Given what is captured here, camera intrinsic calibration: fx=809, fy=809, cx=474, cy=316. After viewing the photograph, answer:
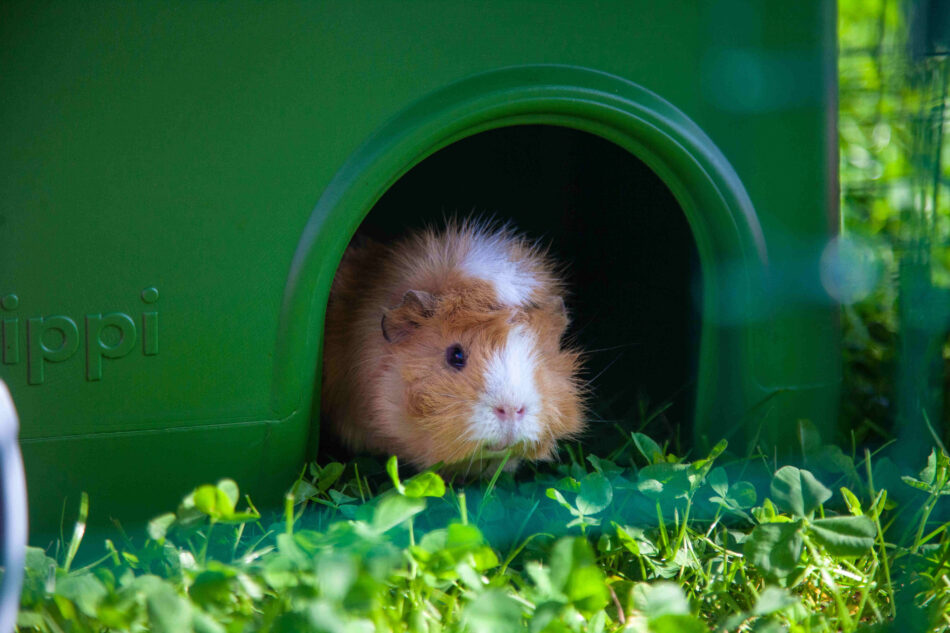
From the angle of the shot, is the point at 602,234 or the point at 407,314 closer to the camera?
the point at 407,314

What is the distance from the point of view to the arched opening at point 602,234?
207cm

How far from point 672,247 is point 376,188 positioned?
88cm

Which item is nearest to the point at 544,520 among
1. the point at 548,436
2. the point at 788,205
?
the point at 548,436

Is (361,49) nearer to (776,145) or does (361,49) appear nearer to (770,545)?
(776,145)

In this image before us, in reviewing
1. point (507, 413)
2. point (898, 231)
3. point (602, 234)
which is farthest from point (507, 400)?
point (898, 231)

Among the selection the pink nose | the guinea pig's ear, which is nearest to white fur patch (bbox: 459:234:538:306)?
the guinea pig's ear

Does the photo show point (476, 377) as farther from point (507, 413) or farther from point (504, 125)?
point (504, 125)

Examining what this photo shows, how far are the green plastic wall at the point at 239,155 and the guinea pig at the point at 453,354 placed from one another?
0.74ft

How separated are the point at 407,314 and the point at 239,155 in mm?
495

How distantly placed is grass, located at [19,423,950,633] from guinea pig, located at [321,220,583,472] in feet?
0.40

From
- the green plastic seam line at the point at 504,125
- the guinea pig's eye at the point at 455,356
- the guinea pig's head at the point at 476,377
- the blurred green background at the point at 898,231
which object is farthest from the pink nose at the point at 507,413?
the blurred green background at the point at 898,231

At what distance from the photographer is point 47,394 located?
4.62ft

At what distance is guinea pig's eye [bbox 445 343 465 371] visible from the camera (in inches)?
65.6

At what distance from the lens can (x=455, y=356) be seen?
5.49 feet
